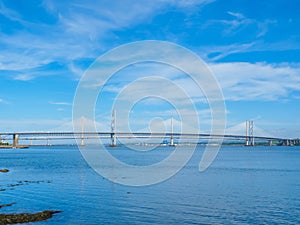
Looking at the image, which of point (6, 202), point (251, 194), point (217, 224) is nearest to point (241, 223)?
point (217, 224)

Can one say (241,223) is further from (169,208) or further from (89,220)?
(89,220)

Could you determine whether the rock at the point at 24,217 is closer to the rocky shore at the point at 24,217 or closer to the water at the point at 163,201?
the rocky shore at the point at 24,217

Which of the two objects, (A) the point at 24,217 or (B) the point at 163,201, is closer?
(A) the point at 24,217

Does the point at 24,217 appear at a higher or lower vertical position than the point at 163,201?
lower

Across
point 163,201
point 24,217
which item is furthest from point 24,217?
point 163,201

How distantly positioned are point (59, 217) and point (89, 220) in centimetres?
209

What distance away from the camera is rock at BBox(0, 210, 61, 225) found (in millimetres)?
20544

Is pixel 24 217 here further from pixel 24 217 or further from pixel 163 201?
pixel 163 201

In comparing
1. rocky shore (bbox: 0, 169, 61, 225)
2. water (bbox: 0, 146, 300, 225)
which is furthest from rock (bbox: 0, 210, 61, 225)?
water (bbox: 0, 146, 300, 225)

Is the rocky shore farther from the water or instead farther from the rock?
the water

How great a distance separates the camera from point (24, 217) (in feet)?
70.3

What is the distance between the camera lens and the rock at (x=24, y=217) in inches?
809

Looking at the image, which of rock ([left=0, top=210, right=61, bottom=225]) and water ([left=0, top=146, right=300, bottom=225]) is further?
water ([left=0, top=146, right=300, bottom=225])

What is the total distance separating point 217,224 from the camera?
2009 cm
